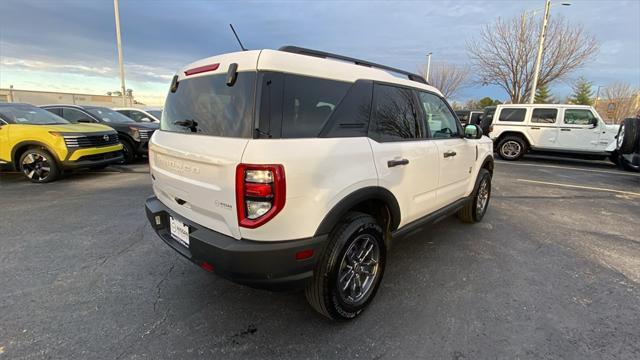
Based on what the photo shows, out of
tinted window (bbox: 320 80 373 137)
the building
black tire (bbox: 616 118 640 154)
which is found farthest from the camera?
the building

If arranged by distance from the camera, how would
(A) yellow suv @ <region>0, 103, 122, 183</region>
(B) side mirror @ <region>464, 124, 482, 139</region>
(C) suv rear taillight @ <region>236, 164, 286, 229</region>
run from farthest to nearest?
(A) yellow suv @ <region>0, 103, 122, 183</region> < (B) side mirror @ <region>464, 124, 482, 139</region> < (C) suv rear taillight @ <region>236, 164, 286, 229</region>

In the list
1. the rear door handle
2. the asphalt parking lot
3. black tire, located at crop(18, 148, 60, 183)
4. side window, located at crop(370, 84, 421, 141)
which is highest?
side window, located at crop(370, 84, 421, 141)

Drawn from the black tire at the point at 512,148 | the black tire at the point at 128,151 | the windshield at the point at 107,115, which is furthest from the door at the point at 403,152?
the black tire at the point at 512,148

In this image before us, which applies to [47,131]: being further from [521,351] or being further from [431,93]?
[521,351]

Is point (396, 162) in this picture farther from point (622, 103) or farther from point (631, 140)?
point (622, 103)

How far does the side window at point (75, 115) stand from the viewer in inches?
330

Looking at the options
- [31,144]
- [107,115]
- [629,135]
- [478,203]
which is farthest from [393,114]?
[107,115]

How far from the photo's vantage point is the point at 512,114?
11031 millimetres

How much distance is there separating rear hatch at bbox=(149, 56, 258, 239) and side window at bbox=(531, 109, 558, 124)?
1167 centimetres

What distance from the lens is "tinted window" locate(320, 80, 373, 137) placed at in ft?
7.00

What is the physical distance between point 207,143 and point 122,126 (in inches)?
317

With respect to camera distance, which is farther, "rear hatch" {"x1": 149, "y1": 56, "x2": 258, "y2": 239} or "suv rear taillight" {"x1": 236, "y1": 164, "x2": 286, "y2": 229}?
"rear hatch" {"x1": 149, "y1": 56, "x2": 258, "y2": 239}

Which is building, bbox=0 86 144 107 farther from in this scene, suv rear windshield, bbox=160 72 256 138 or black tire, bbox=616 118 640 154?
black tire, bbox=616 118 640 154

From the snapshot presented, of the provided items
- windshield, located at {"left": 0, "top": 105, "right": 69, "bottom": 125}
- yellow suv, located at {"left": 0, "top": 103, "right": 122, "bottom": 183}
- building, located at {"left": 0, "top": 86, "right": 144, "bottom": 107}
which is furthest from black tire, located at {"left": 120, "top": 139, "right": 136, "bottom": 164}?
building, located at {"left": 0, "top": 86, "right": 144, "bottom": 107}
